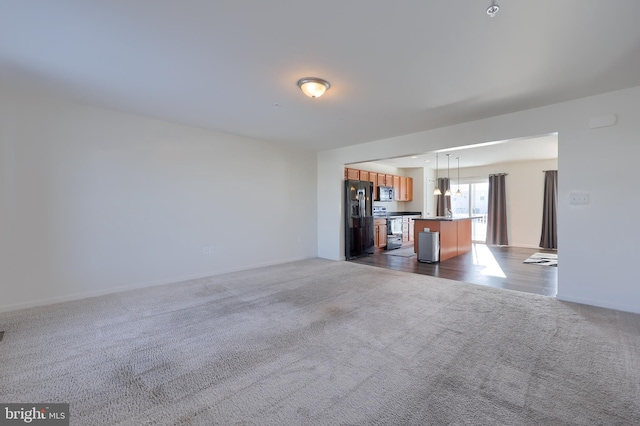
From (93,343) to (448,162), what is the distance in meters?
8.76

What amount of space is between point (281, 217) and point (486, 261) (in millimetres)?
4625

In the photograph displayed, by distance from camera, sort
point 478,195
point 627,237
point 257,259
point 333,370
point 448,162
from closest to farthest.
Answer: point 333,370
point 627,237
point 257,259
point 448,162
point 478,195

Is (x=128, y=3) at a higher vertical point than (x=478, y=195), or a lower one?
→ higher

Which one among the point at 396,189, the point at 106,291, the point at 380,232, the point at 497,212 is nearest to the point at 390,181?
the point at 396,189

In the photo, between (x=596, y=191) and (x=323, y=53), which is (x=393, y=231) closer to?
(x=596, y=191)

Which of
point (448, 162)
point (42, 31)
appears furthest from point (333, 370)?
point (448, 162)

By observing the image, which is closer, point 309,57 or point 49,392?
point 49,392

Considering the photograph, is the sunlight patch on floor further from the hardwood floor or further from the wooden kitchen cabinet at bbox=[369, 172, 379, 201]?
the wooden kitchen cabinet at bbox=[369, 172, 379, 201]

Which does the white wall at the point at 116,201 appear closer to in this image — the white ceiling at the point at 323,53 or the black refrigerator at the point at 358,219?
the white ceiling at the point at 323,53

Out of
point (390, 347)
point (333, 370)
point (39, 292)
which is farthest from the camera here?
point (39, 292)

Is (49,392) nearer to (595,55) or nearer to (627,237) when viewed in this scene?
(595,55)

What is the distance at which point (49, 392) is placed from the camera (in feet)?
5.98

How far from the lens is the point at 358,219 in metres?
6.65

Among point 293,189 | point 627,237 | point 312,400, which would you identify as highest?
point 293,189
